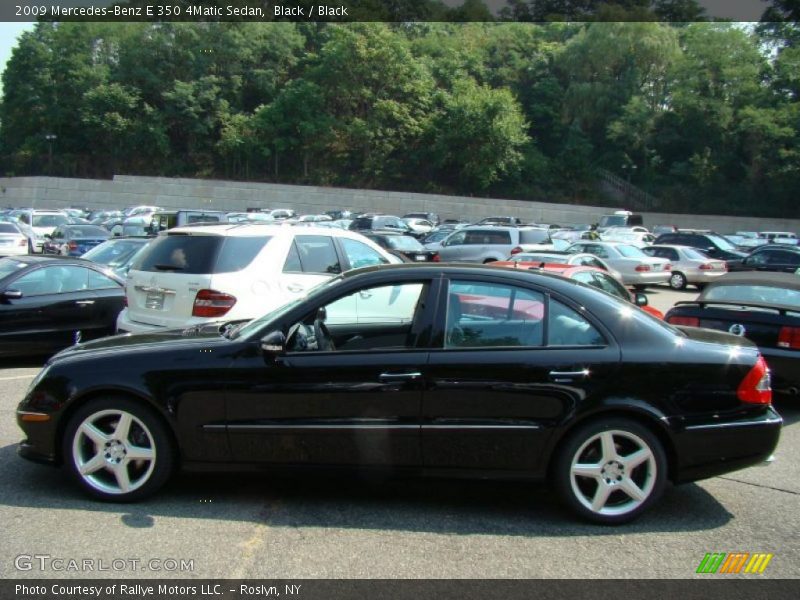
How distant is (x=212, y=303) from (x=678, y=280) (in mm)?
19113

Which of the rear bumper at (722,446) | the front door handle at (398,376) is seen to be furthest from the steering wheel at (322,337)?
the rear bumper at (722,446)

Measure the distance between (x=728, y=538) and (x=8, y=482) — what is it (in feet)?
15.3

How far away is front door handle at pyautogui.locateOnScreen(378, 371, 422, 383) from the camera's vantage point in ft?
14.7

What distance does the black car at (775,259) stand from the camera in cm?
2267

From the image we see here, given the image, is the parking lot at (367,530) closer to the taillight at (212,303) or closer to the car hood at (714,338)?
the car hood at (714,338)

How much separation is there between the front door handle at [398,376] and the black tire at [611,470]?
3.33 ft

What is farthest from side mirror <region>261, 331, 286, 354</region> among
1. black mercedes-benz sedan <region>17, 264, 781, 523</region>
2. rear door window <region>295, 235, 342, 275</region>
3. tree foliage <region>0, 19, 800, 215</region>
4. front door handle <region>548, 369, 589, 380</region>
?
tree foliage <region>0, 19, 800, 215</region>

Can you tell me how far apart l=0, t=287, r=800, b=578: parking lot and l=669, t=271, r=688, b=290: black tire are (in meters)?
18.8

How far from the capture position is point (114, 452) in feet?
15.2

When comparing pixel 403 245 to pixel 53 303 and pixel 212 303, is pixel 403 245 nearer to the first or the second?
pixel 53 303

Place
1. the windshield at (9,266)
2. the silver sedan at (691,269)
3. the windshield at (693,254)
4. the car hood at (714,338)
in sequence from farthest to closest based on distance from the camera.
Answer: the windshield at (693,254)
the silver sedan at (691,269)
the windshield at (9,266)
the car hood at (714,338)

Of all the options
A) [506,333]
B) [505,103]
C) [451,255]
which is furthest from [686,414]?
[505,103]

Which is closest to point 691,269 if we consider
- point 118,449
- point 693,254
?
point 693,254

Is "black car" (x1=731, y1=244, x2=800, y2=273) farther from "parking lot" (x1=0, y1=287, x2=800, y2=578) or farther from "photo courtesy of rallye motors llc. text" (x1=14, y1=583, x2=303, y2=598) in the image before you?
"photo courtesy of rallye motors llc. text" (x1=14, y1=583, x2=303, y2=598)
